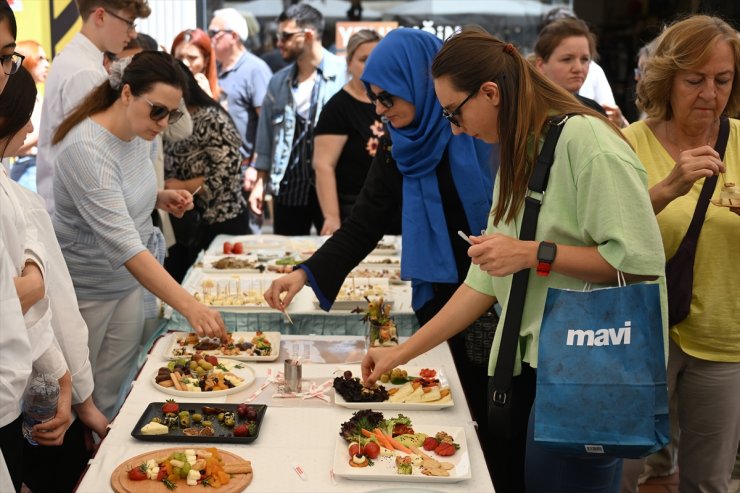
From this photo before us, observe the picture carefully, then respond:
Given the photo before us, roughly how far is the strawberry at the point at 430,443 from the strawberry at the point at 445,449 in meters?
0.01

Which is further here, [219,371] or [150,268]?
[150,268]

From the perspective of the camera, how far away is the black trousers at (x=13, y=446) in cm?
179

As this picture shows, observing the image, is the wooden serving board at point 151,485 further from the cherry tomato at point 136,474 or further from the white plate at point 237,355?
the white plate at point 237,355

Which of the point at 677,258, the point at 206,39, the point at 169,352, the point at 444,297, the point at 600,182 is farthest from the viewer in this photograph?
the point at 206,39

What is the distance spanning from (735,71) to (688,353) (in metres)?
0.78

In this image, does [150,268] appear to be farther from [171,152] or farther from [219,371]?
[171,152]

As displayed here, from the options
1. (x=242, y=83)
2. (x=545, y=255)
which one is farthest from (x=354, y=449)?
(x=242, y=83)

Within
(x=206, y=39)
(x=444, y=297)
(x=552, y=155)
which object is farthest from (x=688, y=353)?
(x=206, y=39)

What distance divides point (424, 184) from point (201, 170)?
1.85 m

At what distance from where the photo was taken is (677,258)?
2.37 m

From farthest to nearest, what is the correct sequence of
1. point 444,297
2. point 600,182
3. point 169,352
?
point 444,297 → point 169,352 → point 600,182

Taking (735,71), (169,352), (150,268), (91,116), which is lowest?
(169,352)

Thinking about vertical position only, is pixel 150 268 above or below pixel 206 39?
below

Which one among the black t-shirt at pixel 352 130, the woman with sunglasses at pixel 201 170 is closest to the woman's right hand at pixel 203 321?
the woman with sunglasses at pixel 201 170
